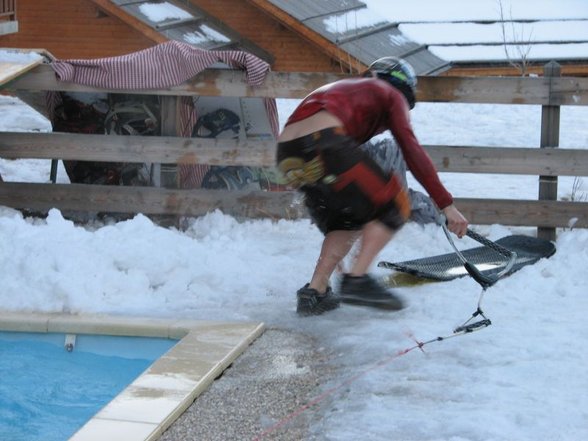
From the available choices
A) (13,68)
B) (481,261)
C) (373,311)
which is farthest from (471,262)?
(13,68)

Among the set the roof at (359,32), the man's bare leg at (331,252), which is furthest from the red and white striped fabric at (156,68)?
the roof at (359,32)

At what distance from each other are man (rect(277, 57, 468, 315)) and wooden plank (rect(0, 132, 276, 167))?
269 centimetres

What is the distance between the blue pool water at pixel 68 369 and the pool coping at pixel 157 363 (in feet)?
0.23

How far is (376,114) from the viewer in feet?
18.8

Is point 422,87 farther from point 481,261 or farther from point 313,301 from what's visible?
point 313,301

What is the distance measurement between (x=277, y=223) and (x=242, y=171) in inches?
58.1

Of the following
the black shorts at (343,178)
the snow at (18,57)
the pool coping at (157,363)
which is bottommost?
the pool coping at (157,363)

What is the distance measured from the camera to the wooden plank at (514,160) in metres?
8.32

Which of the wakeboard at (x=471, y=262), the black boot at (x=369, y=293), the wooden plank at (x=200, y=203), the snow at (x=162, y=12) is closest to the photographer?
the black boot at (x=369, y=293)

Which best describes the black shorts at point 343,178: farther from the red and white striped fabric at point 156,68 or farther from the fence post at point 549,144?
the fence post at point 549,144

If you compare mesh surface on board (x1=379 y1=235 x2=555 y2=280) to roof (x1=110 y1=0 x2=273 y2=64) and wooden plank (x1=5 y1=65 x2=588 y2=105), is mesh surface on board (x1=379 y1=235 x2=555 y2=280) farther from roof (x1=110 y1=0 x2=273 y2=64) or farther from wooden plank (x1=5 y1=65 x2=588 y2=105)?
roof (x1=110 y1=0 x2=273 y2=64)

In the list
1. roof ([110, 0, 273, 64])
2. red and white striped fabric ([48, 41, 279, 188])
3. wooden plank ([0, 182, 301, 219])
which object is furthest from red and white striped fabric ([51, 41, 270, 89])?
roof ([110, 0, 273, 64])

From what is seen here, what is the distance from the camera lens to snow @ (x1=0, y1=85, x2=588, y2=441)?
15.0 ft

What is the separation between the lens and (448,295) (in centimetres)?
665
